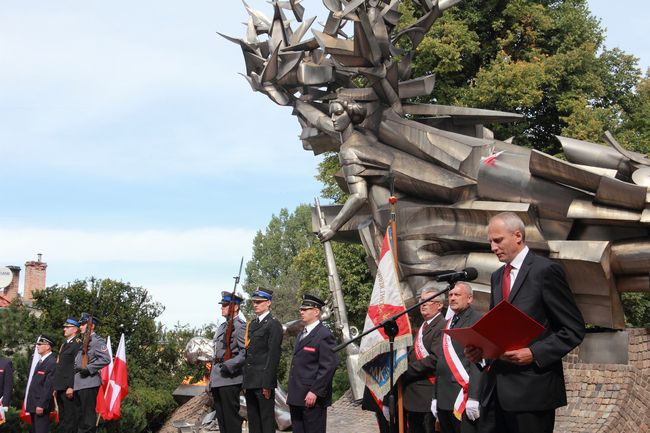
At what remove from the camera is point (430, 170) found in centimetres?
1254

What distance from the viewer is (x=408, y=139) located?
1284cm

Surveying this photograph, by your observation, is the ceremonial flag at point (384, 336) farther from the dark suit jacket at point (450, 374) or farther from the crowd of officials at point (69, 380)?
the crowd of officials at point (69, 380)

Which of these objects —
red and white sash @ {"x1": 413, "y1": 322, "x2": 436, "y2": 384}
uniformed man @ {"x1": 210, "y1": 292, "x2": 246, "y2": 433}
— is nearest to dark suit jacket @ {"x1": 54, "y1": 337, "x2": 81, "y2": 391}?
uniformed man @ {"x1": 210, "y1": 292, "x2": 246, "y2": 433}

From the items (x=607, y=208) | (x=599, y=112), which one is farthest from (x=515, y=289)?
(x=599, y=112)

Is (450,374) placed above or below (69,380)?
below

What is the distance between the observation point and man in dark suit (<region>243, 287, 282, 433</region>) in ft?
29.4

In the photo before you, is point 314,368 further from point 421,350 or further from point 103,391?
point 103,391

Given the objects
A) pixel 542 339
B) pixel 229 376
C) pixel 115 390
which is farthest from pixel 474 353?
pixel 115 390

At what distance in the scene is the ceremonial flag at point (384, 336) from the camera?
24.6 feet

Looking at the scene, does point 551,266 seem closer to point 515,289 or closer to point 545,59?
point 515,289

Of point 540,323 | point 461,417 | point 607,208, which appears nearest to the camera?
point 540,323

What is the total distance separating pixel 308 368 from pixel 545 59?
49.0 ft

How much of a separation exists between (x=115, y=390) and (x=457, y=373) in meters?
7.78

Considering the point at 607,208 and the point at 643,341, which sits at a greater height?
the point at 607,208
